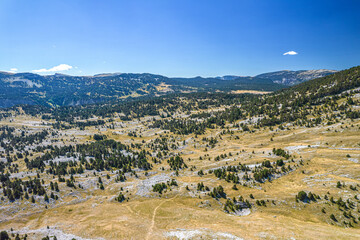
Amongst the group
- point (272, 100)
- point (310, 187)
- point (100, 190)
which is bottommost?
point (100, 190)

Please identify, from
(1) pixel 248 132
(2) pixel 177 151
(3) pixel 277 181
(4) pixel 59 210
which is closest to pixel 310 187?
(3) pixel 277 181

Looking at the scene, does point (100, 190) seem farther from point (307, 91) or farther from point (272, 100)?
point (307, 91)

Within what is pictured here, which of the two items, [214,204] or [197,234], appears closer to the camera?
[197,234]

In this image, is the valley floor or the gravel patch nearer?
the gravel patch

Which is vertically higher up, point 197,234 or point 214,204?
point 197,234

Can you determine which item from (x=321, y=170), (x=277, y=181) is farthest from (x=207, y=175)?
(x=321, y=170)

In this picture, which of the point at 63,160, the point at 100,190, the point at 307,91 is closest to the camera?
the point at 100,190

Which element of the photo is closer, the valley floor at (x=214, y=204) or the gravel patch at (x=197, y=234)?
the gravel patch at (x=197, y=234)

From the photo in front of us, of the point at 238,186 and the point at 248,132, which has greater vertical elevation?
the point at 248,132

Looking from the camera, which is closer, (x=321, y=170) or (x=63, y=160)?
(x=321, y=170)

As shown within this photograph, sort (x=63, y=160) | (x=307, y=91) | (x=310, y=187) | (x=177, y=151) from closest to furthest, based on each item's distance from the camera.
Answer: (x=310, y=187) < (x=63, y=160) < (x=177, y=151) < (x=307, y=91)
